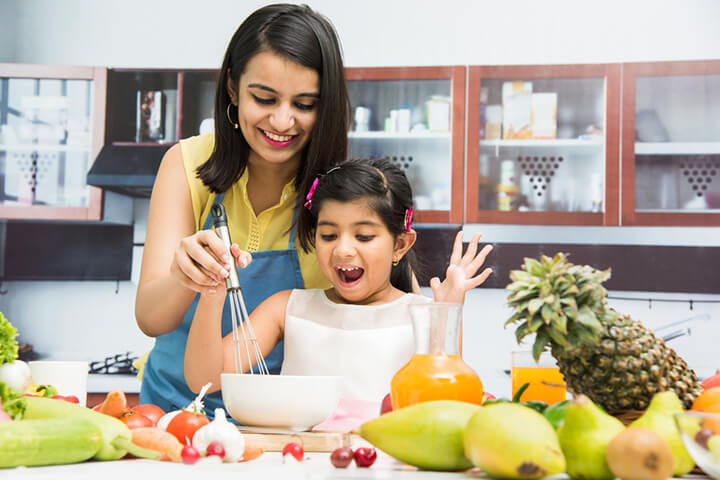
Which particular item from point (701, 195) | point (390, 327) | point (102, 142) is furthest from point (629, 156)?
point (102, 142)

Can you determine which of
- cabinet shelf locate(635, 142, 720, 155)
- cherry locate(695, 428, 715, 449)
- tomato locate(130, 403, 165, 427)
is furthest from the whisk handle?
cabinet shelf locate(635, 142, 720, 155)

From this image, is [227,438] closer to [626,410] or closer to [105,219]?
[626,410]

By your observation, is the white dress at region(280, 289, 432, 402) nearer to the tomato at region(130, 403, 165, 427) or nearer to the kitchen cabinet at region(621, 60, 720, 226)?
the tomato at region(130, 403, 165, 427)

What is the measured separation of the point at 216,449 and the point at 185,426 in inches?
4.6

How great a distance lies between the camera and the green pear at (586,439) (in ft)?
1.73

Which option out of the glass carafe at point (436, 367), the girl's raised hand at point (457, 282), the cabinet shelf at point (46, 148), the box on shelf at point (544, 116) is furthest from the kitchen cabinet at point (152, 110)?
the glass carafe at point (436, 367)

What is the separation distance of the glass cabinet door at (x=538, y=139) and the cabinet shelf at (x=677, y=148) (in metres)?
0.13

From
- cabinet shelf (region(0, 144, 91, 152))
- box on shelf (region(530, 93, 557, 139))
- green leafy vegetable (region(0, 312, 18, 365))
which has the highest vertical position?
box on shelf (region(530, 93, 557, 139))

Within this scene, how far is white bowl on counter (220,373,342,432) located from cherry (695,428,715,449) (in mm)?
382

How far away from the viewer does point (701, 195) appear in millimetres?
3260

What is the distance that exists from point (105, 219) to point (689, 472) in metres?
3.24

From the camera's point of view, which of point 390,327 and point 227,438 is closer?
point 227,438

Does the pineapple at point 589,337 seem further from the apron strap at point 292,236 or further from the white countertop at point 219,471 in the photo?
the apron strap at point 292,236

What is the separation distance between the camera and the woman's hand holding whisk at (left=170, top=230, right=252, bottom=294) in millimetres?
975
